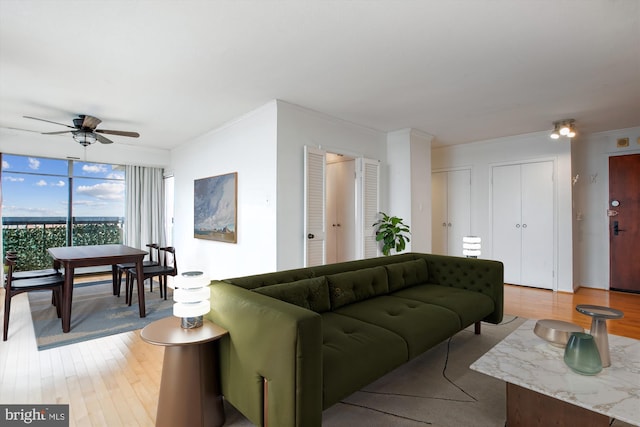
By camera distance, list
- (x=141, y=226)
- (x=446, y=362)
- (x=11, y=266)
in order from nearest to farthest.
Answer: (x=446, y=362)
(x=11, y=266)
(x=141, y=226)

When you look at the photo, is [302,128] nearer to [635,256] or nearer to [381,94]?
[381,94]

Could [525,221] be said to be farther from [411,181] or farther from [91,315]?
[91,315]

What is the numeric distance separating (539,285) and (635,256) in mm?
1400

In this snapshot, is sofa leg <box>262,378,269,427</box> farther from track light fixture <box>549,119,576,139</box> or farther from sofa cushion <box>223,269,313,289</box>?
track light fixture <box>549,119,576,139</box>

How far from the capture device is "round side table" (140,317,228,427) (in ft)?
5.47

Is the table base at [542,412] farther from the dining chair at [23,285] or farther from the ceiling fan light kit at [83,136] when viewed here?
the ceiling fan light kit at [83,136]

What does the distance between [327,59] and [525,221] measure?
453cm

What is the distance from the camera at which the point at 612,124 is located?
4684 millimetres

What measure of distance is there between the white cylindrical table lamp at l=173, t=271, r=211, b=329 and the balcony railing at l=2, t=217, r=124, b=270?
5732mm

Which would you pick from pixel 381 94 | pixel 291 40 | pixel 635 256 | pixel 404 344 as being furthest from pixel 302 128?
pixel 635 256

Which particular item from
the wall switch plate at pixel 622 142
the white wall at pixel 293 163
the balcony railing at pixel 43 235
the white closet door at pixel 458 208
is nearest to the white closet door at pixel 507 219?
the white closet door at pixel 458 208

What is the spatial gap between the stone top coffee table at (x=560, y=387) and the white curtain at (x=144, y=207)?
6.62 metres

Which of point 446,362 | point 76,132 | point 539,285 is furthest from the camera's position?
Answer: point 539,285

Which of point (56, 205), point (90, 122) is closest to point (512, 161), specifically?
point (90, 122)
